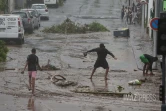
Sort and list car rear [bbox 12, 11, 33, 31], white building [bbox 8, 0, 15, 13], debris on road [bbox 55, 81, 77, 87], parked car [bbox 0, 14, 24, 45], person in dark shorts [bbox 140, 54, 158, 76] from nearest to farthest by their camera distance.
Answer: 1. debris on road [bbox 55, 81, 77, 87]
2. person in dark shorts [bbox 140, 54, 158, 76]
3. parked car [bbox 0, 14, 24, 45]
4. car rear [bbox 12, 11, 33, 31]
5. white building [bbox 8, 0, 15, 13]

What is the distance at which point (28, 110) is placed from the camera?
15.5 meters

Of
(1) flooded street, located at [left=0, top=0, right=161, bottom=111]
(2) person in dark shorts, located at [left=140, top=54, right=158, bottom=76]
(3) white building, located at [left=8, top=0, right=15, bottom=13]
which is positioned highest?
(3) white building, located at [left=8, top=0, right=15, bottom=13]

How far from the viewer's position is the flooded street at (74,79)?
16750 mm

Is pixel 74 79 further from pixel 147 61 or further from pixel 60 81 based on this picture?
pixel 147 61

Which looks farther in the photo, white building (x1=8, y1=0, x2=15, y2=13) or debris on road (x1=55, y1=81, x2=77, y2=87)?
white building (x1=8, y1=0, x2=15, y2=13)

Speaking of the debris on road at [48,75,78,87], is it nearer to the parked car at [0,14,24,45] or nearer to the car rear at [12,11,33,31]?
the parked car at [0,14,24,45]

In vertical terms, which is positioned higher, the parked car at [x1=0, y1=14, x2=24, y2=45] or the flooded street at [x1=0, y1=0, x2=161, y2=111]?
the parked car at [x1=0, y1=14, x2=24, y2=45]

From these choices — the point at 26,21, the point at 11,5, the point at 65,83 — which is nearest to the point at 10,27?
the point at 26,21

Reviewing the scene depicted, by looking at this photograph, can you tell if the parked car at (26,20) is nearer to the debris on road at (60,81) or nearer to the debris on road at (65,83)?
the debris on road at (60,81)

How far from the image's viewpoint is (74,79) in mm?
21375

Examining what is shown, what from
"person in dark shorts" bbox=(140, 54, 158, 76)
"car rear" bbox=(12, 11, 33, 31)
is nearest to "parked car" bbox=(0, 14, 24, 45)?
"car rear" bbox=(12, 11, 33, 31)

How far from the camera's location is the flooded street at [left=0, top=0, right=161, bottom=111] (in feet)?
55.0

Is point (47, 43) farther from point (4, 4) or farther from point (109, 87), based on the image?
point (4, 4)

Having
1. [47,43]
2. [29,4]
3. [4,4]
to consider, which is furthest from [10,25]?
[29,4]
